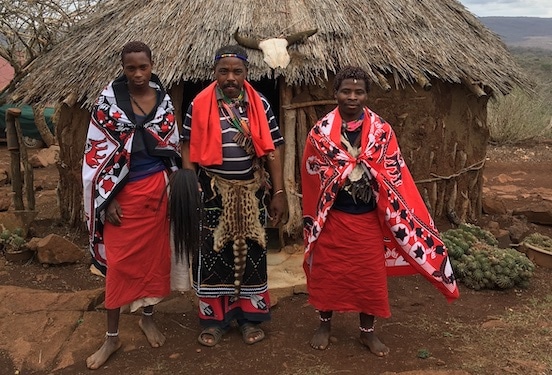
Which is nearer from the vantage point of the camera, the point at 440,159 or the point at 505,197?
the point at 440,159

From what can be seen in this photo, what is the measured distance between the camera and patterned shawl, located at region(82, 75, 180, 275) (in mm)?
3068

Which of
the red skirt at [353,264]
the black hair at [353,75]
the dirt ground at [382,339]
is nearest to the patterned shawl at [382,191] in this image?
the red skirt at [353,264]

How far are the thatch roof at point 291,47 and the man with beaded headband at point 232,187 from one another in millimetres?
1759

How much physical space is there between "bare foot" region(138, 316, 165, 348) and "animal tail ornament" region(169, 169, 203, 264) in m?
0.66

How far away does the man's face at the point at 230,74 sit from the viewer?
10.1 ft

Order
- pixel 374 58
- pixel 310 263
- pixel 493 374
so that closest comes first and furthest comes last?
pixel 493 374 → pixel 310 263 → pixel 374 58

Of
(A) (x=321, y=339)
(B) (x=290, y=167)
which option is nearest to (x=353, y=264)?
(A) (x=321, y=339)

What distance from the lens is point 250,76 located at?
489cm

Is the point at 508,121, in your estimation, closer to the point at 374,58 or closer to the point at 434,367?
the point at 374,58

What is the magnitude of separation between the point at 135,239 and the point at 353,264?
1.28m

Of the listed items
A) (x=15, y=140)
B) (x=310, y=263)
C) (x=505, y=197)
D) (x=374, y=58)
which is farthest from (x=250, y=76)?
(x=505, y=197)

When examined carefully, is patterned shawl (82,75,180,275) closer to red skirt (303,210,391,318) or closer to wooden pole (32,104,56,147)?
red skirt (303,210,391,318)

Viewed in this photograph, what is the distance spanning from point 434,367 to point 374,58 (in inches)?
121

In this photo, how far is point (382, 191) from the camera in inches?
122
